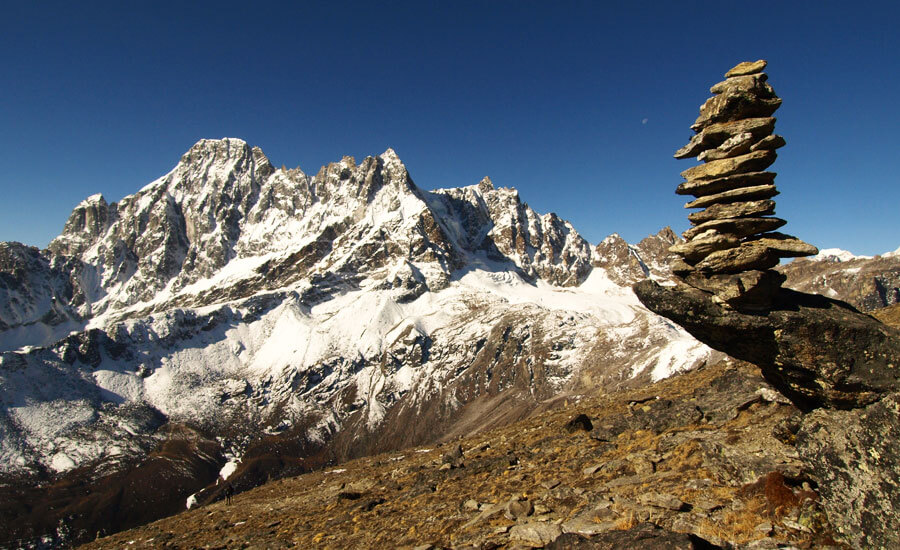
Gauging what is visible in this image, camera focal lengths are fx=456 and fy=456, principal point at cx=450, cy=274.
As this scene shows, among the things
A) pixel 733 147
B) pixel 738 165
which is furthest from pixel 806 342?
→ pixel 733 147

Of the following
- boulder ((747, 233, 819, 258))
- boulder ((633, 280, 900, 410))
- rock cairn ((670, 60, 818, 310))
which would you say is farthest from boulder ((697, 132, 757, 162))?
boulder ((633, 280, 900, 410))

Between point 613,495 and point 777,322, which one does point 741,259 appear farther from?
point 613,495

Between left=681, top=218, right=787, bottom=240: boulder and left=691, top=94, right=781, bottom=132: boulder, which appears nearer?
left=681, top=218, right=787, bottom=240: boulder

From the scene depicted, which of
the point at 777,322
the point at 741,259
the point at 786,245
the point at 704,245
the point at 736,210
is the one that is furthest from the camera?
the point at 704,245

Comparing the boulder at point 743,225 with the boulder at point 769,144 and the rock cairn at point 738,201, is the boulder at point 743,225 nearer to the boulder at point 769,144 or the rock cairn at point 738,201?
the rock cairn at point 738,201

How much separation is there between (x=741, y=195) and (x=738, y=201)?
286 mm

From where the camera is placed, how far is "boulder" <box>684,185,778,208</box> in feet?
47.5

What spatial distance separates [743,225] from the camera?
1462 centimetres

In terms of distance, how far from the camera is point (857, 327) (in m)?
12.9

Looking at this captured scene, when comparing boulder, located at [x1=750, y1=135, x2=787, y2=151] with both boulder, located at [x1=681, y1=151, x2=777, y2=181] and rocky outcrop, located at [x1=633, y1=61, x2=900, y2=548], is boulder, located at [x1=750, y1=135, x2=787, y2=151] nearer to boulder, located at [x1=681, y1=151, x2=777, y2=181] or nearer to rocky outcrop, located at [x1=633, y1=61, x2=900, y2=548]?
rocky outcrop, located at [x1=633, y1=61, x2=900, y2=548]

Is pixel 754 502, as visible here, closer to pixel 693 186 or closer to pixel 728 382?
pixel 693 186

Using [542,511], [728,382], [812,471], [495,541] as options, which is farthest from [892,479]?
[728,382]

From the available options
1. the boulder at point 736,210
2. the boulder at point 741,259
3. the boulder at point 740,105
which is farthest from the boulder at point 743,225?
the boulder at point 740,105

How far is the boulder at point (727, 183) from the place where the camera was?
14.7 meters
